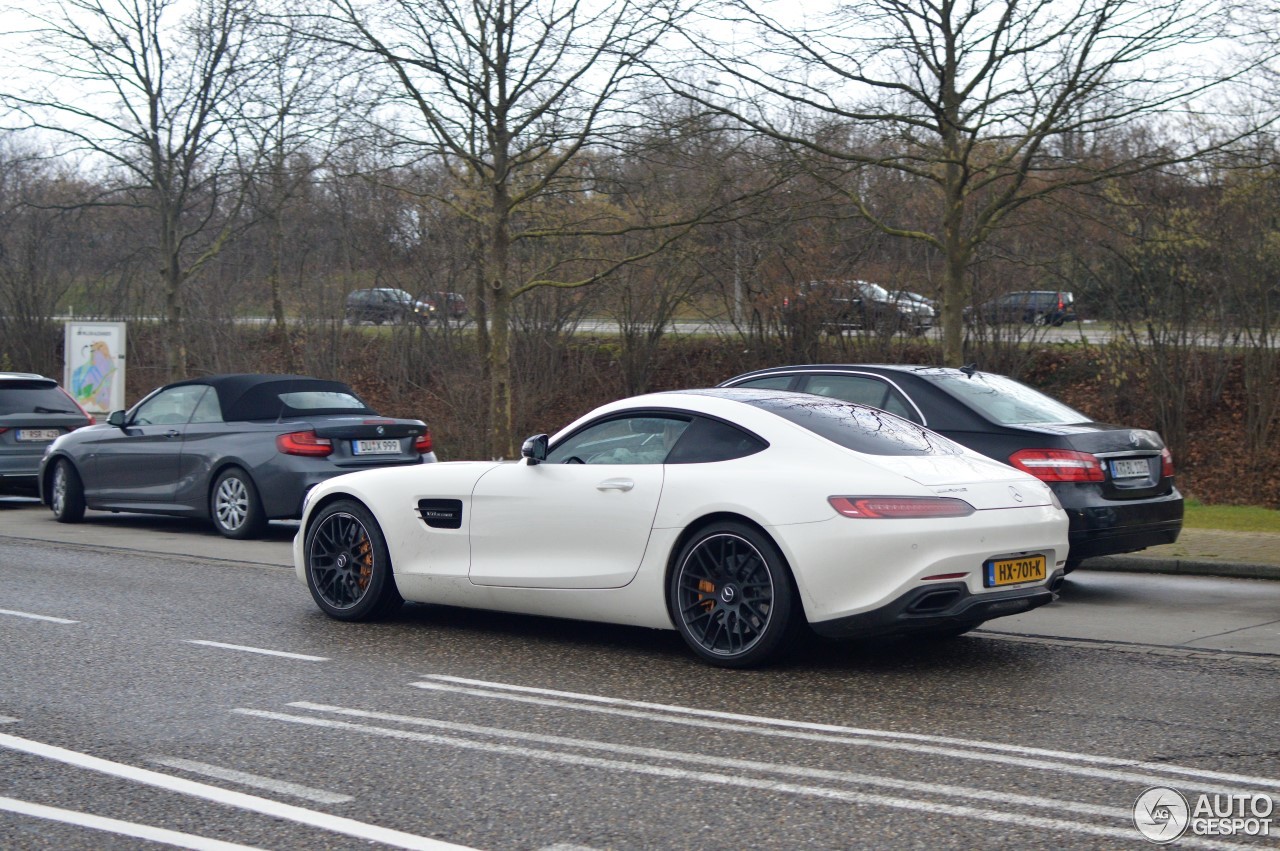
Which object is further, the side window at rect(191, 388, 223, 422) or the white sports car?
the side window at rect(191, 388, 223, 422)

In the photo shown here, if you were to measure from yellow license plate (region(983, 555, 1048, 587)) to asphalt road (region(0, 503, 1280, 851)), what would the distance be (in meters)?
0.46

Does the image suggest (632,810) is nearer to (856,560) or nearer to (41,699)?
(856,560)

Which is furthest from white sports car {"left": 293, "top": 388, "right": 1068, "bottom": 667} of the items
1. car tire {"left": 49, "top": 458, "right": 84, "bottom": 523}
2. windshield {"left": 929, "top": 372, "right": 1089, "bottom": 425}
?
car tire {"left": 49, "top": 458, "right": 84, "bottom": 523}

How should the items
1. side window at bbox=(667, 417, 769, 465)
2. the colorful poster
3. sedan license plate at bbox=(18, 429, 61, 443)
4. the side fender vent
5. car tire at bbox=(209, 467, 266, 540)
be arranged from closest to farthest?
1. side window at bbox=(667, 417, 769, 465)
2. the side fender vent
3. car tire at bbox=(209, 467, 266, 540)
4. sedan license plate at bbox=(18, 429, 61, 443)
5. the colorful poster

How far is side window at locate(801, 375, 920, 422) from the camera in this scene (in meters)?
9.77

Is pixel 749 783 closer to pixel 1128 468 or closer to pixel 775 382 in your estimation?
pixel 1128 468

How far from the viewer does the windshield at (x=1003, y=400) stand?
945 cm

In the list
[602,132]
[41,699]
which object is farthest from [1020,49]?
[41,699]

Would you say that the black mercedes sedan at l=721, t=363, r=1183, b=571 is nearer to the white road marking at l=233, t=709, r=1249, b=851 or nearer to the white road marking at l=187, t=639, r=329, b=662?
the white road marking at l=187, t=639, r=329, b=662

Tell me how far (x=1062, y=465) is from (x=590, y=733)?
182 inches

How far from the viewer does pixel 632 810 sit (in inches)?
179

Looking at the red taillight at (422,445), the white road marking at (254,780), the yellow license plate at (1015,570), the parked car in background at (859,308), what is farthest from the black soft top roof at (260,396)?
the parked car in background at (859,308)

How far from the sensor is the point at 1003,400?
31.7ft

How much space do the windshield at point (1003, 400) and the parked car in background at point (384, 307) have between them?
18.5m
